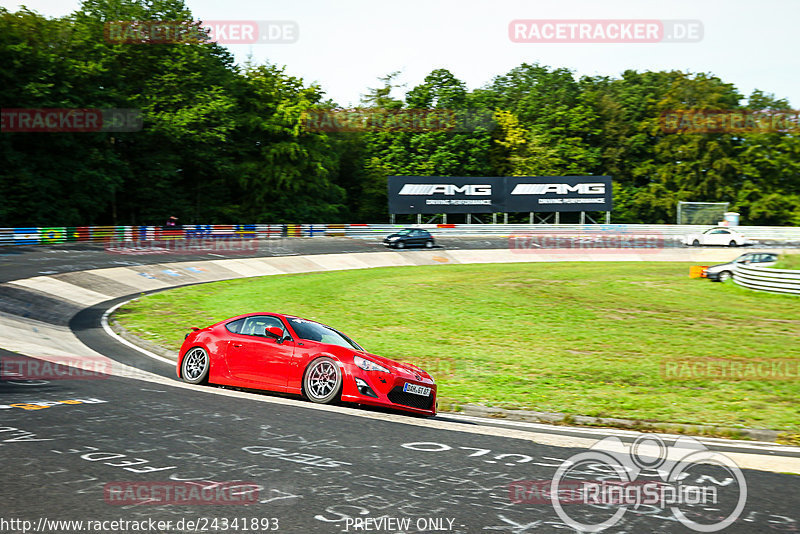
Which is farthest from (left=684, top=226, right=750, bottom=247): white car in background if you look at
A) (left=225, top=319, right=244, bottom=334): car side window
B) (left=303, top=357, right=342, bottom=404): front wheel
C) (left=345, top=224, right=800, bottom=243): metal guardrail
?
(left=303, top=357, right=342, bottom=404): front wheel

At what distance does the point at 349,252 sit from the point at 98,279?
18.4 meters

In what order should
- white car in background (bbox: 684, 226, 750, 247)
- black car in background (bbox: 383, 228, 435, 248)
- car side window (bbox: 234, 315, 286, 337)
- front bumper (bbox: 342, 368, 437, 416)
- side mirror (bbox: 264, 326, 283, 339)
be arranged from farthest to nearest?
white car in background (bbox: 684, 226, 750, 247) → black car in background (bbox: 383, 228, 435, 248) → car side window (bbox: 234, 315, 286, 337) → side mirror (bbox: 264, 326, 283, 339) → front bumper (bbox: 342, 368, 437, 416)

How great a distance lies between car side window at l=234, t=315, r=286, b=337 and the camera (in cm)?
1148

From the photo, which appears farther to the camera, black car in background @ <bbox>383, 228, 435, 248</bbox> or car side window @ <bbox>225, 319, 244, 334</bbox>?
black car in background @ <bbox>383, 228, 435, 248</bbox>

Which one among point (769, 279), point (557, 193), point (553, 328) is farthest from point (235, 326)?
point (557, 193)

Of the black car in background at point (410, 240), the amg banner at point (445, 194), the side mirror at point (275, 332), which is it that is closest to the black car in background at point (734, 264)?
the black car in background at point (410, 240)

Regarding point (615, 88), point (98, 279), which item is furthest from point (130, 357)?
point (615, 88)

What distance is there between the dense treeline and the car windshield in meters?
41.4

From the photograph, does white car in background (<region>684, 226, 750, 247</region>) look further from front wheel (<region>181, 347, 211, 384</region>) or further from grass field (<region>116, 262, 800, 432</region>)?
front wheel (<region>181, 347, 211, 384</region>)

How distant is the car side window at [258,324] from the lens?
1148 cm

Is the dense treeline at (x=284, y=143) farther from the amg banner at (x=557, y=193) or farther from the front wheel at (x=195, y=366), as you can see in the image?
the front wheel at (x=195, y=366)

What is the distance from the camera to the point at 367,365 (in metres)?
10.3

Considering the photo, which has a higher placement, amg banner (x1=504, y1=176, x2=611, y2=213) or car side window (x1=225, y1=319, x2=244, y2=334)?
amg banner (x1=504, y1=176, x2=611, y2=213)

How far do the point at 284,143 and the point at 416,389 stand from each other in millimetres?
53907
